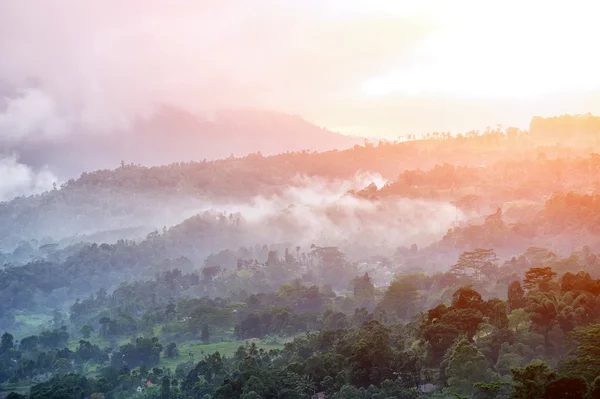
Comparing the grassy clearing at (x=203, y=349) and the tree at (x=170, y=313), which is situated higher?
the tree at (x=170, y=313)

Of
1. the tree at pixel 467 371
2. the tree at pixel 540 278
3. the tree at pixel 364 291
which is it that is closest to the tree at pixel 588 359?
the tree at pixel 467 371

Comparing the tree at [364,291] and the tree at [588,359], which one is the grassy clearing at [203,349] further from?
the tree at [588,359]

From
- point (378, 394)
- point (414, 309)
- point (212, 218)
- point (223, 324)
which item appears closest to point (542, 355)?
point (378, 394)

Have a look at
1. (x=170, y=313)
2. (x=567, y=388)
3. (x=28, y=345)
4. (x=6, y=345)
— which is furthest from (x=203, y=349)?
(x=567, y=388)

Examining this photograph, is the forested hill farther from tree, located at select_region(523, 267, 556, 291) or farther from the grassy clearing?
tree, located at select_region(523, 267, 556, 291)

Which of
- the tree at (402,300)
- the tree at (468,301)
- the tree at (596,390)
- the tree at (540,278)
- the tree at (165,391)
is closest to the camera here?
the tree at (596,390)

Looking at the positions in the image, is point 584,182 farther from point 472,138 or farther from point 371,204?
point 472,138

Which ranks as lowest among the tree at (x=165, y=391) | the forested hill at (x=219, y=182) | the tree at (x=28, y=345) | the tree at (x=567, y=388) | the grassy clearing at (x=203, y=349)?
the grassy clearing at (x=203, y=349)
